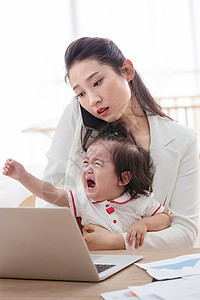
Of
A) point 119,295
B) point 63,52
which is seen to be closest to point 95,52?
point 119,295

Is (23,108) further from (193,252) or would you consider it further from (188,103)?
(193,252)

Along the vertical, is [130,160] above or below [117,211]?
above

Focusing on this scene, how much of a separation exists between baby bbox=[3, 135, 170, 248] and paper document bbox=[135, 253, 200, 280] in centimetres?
32

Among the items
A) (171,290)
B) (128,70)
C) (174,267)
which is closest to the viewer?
(171,290)

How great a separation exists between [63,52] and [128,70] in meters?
2.84

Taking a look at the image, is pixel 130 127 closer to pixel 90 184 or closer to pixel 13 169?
pixel 90 184

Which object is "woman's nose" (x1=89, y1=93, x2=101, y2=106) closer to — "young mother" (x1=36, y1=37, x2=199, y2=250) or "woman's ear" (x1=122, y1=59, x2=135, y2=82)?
"young mother" (x1=36, y1=37, x2=199, y2=250)

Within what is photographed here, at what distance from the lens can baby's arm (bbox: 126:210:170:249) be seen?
110cm

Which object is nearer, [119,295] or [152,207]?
[119,295]

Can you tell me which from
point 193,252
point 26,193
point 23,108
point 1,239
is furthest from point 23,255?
point 23,108

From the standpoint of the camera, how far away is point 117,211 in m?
1.17

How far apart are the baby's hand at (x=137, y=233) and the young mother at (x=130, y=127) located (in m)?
0.05

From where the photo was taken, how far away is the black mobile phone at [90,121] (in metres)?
1.32

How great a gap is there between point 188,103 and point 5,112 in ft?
5.28
